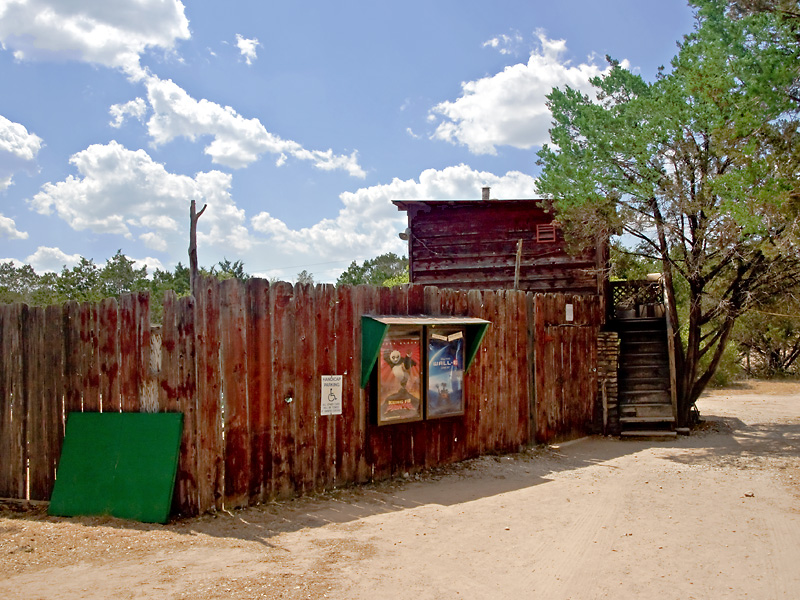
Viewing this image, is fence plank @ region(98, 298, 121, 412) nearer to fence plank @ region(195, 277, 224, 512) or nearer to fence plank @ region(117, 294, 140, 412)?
fence plank @ region(117, 294, 140, 412)

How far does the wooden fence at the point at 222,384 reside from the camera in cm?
692

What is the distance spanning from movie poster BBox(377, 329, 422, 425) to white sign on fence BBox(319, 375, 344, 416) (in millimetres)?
559

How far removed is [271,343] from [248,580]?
297 cm

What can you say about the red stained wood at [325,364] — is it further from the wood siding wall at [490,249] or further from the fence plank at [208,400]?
the wood siding wall at [490,249]

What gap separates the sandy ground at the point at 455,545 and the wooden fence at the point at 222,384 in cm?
40

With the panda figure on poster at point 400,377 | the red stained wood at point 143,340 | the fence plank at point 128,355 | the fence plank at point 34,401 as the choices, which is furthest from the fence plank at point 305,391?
the fence plank at point 34,401

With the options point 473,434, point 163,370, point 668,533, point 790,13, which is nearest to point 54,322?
point 163,370

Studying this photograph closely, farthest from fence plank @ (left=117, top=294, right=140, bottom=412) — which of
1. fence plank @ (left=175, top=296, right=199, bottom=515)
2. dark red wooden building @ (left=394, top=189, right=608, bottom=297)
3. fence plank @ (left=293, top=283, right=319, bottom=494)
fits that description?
dark red wooden building @ (left=394, top=189, right=608, bottom=297)

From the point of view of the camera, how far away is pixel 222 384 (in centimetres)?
707

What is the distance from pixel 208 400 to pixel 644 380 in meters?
10.5

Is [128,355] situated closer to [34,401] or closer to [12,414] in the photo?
[34,401]

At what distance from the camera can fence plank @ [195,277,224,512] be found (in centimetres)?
688

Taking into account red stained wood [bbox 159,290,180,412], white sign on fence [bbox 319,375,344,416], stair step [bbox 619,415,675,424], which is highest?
red stained wood [bbox 159,290,180,412]

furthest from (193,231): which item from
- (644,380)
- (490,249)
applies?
(490,249)
